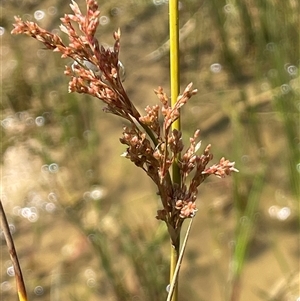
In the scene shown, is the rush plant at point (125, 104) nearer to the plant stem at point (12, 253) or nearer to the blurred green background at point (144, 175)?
the plant stem at point (12, 253)

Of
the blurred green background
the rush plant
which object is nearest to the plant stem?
the rush plant

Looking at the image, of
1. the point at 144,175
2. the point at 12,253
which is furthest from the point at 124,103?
the point at 144,175

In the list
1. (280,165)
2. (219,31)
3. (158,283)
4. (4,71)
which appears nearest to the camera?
(158,283)

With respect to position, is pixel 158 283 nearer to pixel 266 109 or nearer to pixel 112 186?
pixel 112 186

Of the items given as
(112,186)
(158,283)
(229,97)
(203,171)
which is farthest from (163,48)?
(203,171)

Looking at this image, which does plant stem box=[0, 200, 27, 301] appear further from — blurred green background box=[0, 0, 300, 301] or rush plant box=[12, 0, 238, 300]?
blurred green background box=[0, 0, 300, 301]

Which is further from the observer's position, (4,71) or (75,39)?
(4,71)

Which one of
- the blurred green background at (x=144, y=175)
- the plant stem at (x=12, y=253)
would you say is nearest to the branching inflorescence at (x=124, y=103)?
the plant stem at (x=12, y=253)
